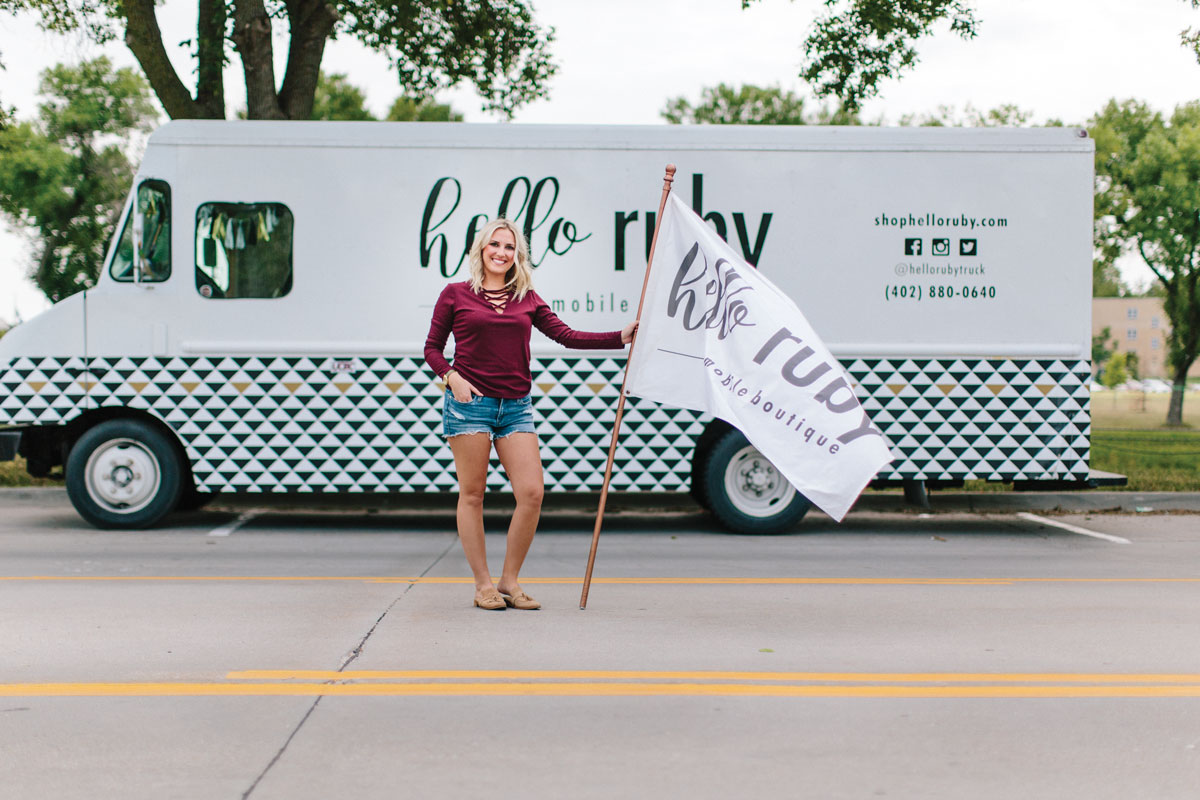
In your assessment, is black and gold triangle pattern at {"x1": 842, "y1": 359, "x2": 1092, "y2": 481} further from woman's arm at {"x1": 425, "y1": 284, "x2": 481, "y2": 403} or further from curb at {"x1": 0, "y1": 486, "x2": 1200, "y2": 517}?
woman's arm at {"x1": 425, "y1": 284, "x2": 481, "y2": 403}

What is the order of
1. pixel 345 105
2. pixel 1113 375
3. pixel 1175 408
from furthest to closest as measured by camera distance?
pixel 345 105 < pixel 1113 375 < pixel 1175 408

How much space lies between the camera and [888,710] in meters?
4.54

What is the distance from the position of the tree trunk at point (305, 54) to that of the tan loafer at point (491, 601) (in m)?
8.87

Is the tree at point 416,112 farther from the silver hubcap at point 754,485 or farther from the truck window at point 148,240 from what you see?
the silver hubcap at point 754,485

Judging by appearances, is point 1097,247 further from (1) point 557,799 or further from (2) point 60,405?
(1) point 557,799

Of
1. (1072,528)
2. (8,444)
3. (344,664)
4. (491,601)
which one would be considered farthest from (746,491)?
(8,444)

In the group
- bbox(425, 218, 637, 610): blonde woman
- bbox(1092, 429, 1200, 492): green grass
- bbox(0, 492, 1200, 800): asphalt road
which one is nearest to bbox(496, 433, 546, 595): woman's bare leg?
bbox(425, 218, 637, 610): blonde woman

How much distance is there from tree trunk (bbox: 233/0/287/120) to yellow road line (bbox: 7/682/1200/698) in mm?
9266

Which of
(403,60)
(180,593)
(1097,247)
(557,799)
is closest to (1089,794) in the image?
(557,799)

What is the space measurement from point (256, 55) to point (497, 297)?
798 cm

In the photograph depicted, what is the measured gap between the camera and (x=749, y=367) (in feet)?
21.2

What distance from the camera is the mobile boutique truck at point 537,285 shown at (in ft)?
30.6

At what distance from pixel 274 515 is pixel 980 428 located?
19.6 ft

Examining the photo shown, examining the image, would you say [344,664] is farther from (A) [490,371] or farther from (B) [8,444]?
(B) [8,444]
